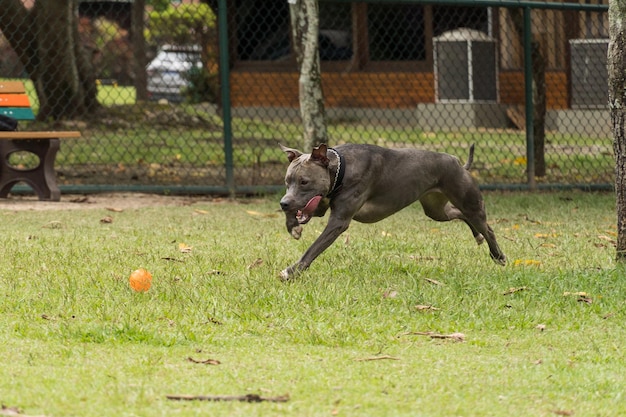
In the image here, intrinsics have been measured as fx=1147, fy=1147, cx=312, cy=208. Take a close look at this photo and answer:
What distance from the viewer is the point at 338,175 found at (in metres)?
6.36

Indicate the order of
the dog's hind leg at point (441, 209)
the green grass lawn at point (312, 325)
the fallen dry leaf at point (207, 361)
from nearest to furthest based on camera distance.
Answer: the green grass lawn at point (312, 325)
the fallen dry leaf at point (207, 361)
the dog's hind leg at point (441, 209)

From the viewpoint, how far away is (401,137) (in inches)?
697

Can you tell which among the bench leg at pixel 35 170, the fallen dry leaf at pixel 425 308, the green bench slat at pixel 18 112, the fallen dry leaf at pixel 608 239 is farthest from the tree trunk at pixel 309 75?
the fallen dry leaf at pixel 425 308

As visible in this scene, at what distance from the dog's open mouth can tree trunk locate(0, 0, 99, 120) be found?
772cm

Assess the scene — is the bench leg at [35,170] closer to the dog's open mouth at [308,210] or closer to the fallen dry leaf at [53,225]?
the fallen dry leaf at [53,225]

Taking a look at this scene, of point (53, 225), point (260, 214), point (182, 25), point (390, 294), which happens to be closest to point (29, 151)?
point (53, 225)

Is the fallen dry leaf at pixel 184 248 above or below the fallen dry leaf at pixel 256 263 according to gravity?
below

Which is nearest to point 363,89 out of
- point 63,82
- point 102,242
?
point 63,82

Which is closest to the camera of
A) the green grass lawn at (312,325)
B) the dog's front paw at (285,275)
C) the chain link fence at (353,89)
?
Answer: the green grass lawn at (312,325)

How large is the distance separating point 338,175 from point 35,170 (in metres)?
4.63

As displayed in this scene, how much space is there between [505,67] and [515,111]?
1.02m

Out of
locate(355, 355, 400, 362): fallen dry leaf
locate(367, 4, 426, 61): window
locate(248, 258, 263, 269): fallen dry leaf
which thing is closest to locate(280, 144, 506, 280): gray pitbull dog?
locate(248, 258, 263, 269): fallen dry leaf

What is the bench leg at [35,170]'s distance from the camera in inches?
396

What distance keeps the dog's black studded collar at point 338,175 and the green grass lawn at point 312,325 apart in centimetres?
46
